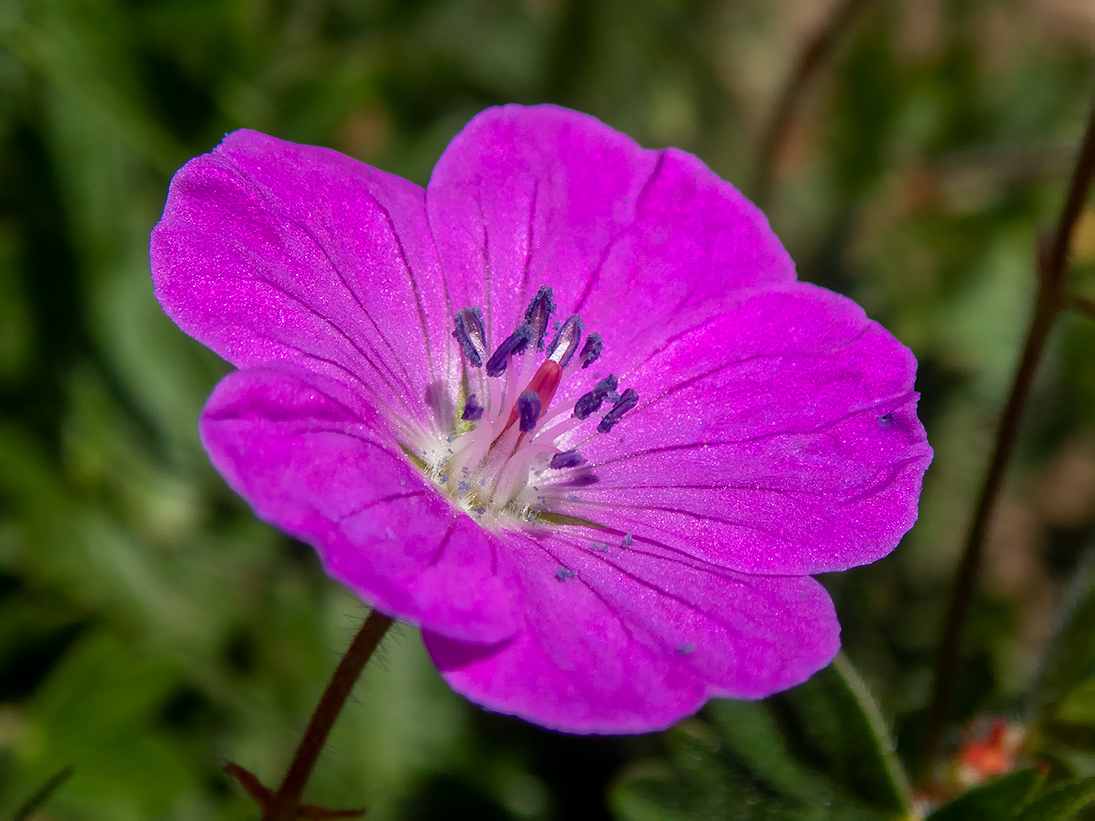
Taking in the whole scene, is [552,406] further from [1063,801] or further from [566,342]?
[1063,801]

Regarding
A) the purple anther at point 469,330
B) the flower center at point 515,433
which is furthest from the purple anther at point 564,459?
the purple anther at point 469,330

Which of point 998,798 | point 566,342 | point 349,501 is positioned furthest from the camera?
point 566,342

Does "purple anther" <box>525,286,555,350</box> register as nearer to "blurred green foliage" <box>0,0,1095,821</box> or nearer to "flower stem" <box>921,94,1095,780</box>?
"blurred green foliage" <box>0,0,1095,821</box>

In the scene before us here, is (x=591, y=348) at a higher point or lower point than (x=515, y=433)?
higher

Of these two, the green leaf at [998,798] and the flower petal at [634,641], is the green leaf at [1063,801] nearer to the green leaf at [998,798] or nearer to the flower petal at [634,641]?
the green leaf at [998,798]

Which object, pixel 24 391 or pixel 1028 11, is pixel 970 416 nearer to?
pixel 1028 11

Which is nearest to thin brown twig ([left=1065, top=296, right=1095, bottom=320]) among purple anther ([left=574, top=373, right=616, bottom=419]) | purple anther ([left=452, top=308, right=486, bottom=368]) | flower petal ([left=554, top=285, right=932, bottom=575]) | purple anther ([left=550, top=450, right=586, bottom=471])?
flower petal ([left=554, top=285, right=932, bottom=575])

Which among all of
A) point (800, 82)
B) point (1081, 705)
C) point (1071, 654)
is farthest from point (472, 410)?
point (800, 82)
